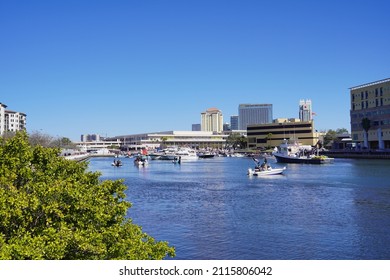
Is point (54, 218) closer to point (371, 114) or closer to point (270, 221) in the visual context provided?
point (270, 221)

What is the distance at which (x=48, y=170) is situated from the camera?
1432 cm

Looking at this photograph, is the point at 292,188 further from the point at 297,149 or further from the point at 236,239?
the point at 297,149

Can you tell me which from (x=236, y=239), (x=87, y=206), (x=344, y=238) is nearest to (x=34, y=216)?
(x=87, y=206)

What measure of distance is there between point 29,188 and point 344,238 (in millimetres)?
20420

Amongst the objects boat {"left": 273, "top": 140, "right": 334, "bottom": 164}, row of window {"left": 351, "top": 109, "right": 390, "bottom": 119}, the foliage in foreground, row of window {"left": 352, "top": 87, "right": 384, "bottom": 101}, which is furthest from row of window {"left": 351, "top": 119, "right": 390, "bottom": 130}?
the foliage in foreground

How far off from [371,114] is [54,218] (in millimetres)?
136295

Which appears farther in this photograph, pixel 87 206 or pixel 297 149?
pixel 297 149

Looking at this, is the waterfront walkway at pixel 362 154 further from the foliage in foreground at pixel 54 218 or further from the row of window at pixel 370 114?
the foliage in foreground at pixel 54 218

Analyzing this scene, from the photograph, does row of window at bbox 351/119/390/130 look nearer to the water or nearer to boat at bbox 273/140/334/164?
boat at bbox 273/140/334/164

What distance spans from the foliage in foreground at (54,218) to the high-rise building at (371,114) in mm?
127735

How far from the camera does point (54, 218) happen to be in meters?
11.9

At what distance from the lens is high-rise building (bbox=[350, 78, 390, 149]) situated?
129625 millimetres

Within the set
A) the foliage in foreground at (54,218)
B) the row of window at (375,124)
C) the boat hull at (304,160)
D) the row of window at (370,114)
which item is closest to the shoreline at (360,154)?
the row of window at (375,124)

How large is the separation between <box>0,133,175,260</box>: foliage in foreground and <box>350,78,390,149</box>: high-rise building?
128m
